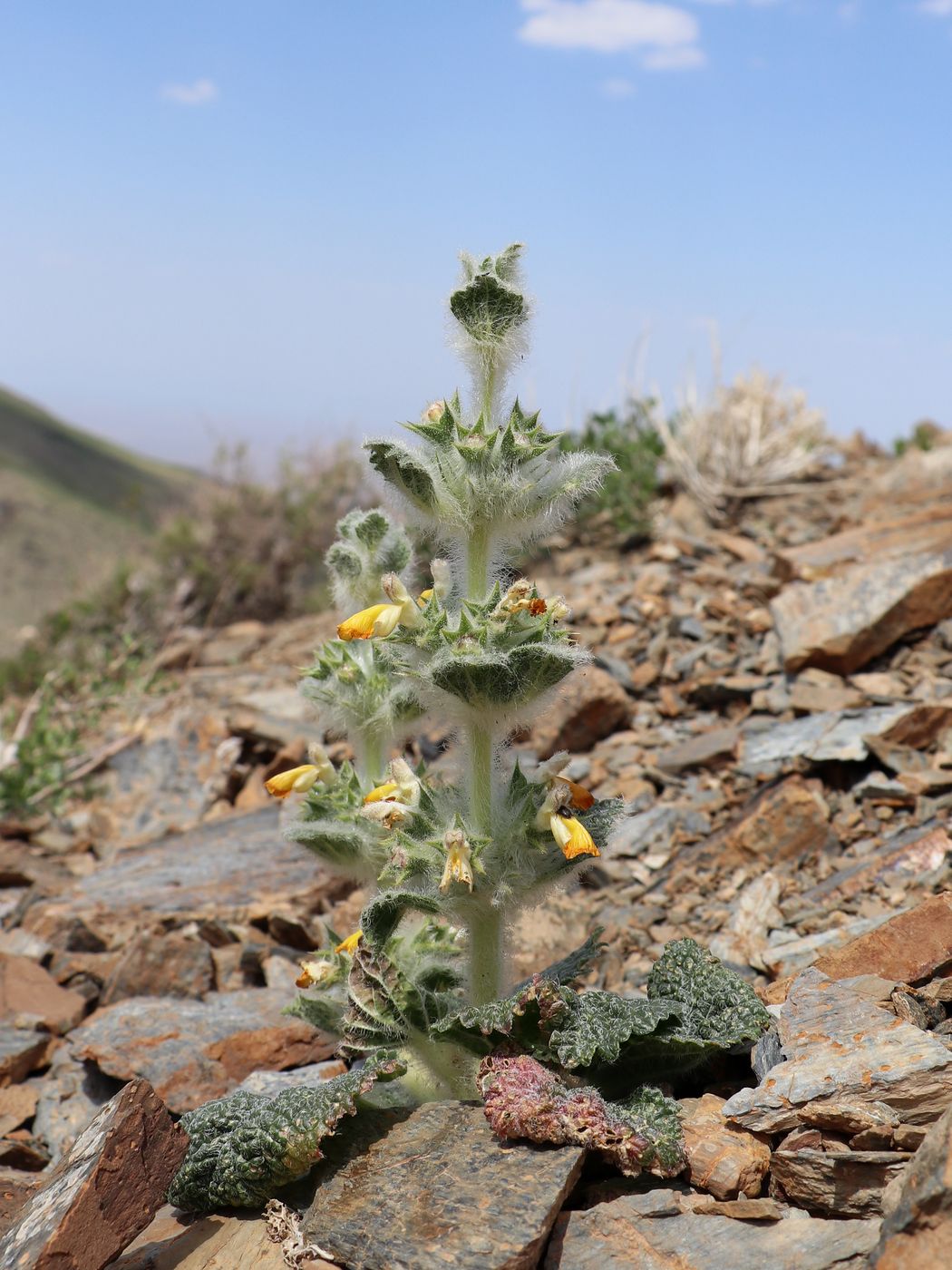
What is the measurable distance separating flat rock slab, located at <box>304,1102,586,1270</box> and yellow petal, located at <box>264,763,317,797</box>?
1.14 m

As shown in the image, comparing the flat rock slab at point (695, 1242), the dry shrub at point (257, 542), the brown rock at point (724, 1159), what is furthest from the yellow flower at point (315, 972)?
the dry shrub at point (257, 542)

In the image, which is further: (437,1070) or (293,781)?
(293,781)

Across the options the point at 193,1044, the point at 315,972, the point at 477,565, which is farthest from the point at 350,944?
the point at 477,565

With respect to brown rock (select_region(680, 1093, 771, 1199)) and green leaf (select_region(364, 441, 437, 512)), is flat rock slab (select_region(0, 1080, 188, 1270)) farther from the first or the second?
green leaf (select_region(364, 441, 437, 512))

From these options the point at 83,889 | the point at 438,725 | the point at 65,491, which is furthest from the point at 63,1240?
the point at 65,491

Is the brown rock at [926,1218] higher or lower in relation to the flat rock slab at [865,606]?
lower

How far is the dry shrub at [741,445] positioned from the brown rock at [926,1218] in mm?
7326

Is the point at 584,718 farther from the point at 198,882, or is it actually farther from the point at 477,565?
the point at 477,565

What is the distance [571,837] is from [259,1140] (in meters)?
1.16

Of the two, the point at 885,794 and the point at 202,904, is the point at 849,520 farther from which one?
the point at 202,904

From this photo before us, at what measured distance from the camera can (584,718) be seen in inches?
250

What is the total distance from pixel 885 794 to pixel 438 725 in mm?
2465

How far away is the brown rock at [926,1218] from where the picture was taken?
222 centimetres

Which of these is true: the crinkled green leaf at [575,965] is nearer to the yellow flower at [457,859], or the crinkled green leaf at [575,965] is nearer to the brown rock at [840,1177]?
the yellow flower at [457,859]
